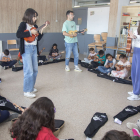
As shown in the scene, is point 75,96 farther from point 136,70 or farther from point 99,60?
point 99,60

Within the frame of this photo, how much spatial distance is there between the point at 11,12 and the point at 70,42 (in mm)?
2969

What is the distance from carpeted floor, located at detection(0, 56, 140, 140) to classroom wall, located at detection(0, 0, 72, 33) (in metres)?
2.21

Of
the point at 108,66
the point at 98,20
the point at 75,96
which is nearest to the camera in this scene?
the point at 75,96

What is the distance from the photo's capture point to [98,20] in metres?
6.18

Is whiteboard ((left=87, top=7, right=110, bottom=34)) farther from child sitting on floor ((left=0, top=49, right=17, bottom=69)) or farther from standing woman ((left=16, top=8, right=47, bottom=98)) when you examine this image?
standing woman ((left=16, top=8, right=47, bottom=98))

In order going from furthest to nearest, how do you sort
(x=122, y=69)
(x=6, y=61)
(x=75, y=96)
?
(x=6, y=61)
(x=122, y=69)
(x=75, y=96)

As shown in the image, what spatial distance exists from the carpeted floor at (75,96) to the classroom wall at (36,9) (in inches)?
87.1

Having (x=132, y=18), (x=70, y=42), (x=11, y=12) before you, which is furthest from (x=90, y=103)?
(x=11, y=12)

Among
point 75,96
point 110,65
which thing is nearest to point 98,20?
point 110,65

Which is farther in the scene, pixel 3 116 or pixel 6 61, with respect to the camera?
pixel 6 61

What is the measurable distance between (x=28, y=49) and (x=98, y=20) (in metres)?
4.40

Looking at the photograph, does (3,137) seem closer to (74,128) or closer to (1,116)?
(1,116)

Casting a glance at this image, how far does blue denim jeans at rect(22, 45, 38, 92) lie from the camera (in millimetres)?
2462

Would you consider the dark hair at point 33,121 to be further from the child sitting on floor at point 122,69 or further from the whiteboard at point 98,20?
the whiteboard at point 98,20
